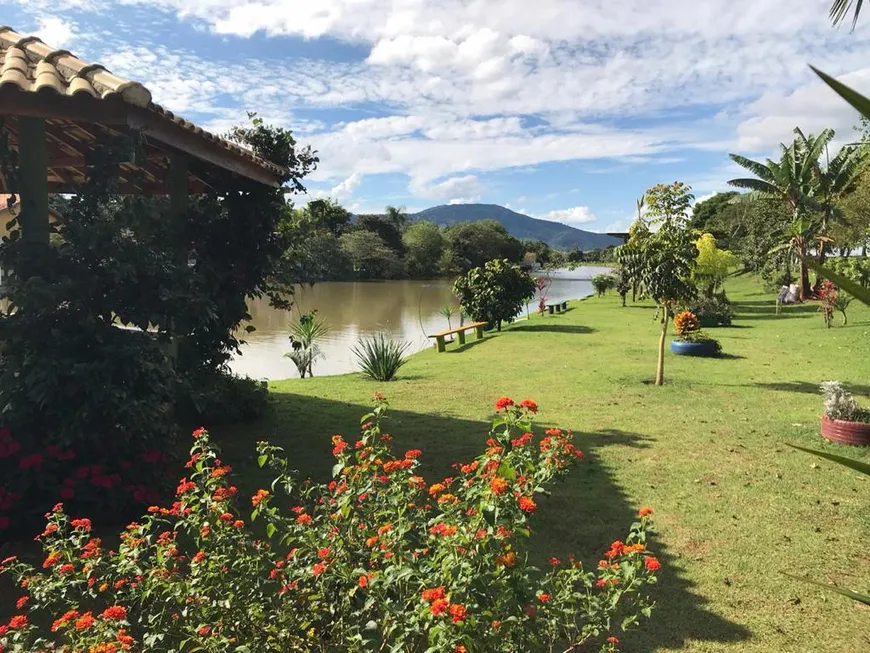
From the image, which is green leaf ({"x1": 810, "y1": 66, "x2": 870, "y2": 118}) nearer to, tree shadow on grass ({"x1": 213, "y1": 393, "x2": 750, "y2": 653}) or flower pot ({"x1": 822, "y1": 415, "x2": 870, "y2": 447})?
tree shadow on grass ({"x1": 213, "y1": 393, "x2": 750, "y2": 653})

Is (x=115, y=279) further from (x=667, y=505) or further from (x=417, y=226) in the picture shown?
(x=417, y=226)

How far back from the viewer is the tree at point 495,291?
1762 centimetres

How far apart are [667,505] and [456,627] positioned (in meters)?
3.59

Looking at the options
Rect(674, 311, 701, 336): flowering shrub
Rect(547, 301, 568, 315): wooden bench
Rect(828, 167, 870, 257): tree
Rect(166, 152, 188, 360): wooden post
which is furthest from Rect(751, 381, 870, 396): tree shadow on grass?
Rect(547, 301, 568, 315): wooden bench

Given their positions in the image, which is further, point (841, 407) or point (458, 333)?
point (458, 333)

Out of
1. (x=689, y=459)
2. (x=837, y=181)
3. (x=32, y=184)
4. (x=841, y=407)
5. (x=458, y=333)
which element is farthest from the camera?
(x=837, y=181)

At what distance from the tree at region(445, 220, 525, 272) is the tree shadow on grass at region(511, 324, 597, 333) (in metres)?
52.9

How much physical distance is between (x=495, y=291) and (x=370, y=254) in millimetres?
39910

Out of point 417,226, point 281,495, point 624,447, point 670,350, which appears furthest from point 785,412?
point 417,226

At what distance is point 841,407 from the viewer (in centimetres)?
614

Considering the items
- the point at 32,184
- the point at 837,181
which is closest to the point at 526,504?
the point at 32,184

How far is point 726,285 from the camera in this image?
43.6 meters

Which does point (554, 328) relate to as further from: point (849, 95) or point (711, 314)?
point (849, 95)

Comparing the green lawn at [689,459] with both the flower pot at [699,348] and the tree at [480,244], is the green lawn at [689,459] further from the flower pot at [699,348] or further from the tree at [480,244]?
the tree at [480,244]
